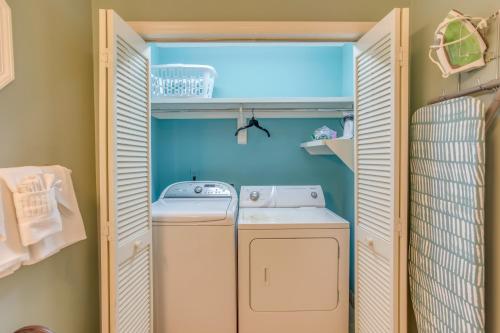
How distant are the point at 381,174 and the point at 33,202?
4.97 feet

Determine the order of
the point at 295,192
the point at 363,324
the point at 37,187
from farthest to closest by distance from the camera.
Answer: the point at 295,192 < the point at 363,324 < the point at 37,187

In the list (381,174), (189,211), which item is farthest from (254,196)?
(381,174)

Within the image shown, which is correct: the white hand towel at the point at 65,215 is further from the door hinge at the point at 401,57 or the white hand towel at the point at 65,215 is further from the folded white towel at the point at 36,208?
the door hinge at the point at 401,57

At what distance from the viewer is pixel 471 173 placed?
1.16 m

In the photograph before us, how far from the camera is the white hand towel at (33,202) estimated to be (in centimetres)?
105

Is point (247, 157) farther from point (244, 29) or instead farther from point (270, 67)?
point (244, 29)

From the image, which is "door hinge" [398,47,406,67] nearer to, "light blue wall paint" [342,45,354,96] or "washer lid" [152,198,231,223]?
"light blue wall paint" [342,45,354,96]

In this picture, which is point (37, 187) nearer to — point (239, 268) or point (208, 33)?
point (208, 33)

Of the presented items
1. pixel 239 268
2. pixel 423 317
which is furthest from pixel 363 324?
pixel 239 268

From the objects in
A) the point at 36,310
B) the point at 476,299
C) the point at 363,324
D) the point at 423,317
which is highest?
the point at 476,299

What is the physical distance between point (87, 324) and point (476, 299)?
72.6 inches

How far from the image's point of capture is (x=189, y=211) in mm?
2209

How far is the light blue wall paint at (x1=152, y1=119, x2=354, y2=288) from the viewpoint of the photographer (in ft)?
9.80

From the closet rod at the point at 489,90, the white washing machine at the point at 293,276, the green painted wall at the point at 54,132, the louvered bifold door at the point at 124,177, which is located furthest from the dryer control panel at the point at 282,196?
the closet rod at the point at 489,90
